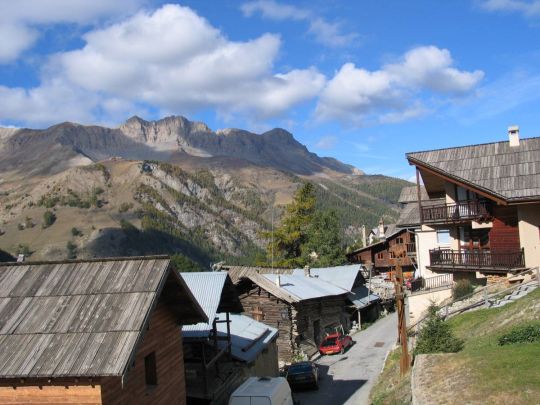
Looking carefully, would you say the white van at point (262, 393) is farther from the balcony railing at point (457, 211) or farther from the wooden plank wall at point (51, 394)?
the balcony railing at point (457, 211)

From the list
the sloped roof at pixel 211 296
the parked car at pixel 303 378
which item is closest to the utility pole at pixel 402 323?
the parked car at pixel 303 378

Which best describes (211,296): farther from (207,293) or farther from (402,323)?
(402,323)

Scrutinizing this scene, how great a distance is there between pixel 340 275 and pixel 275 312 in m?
14.4

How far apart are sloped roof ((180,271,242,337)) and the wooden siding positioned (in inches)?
718

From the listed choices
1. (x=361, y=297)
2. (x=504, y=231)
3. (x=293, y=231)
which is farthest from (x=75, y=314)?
(x=293, y=231)

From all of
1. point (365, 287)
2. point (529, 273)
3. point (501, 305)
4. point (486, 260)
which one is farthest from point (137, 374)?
point (365, 287)

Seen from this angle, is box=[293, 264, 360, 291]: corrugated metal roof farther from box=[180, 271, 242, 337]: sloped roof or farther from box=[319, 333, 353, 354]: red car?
box=[180, 271, 242, 337]: sloped roof

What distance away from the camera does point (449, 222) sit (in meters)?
34.3

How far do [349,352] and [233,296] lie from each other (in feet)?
58.8

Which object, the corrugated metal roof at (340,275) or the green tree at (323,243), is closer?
the corrugated metal roof at (340,275)

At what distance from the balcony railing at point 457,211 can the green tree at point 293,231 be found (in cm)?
3289

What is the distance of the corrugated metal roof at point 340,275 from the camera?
154ft

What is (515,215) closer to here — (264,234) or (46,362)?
(46,362)

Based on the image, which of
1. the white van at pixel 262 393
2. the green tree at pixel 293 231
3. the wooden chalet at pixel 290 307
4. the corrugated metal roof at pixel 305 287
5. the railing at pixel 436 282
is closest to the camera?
the white van at pixel 262 393
